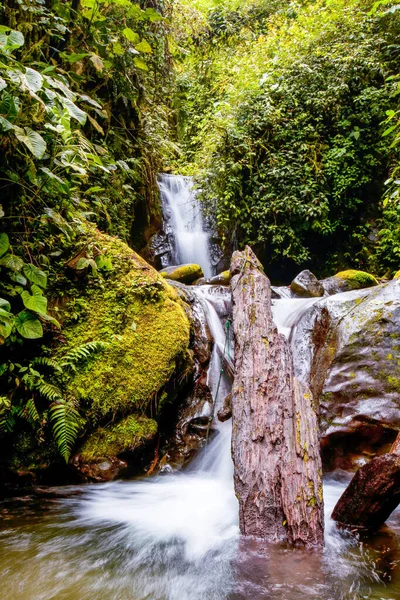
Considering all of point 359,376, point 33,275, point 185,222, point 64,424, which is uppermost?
point 185,222

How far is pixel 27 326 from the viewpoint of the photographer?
2.97 metres

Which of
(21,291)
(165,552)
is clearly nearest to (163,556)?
(165,552)

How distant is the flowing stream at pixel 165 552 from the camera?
189cm

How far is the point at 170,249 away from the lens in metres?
9.78

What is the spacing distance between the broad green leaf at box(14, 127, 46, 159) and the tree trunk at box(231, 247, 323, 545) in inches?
83.3

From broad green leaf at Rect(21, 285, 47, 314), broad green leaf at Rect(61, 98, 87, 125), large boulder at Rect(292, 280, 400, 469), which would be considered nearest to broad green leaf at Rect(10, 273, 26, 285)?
broad green leaf at Rect(21, 285, 47, 314)

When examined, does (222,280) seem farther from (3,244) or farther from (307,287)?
→ (3,244)

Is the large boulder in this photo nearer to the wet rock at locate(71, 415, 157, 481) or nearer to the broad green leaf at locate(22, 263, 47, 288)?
the wet rock at locate(71, 415, 157, 481)

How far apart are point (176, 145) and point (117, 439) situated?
658 cm

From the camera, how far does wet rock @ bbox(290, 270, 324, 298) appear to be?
7113mm

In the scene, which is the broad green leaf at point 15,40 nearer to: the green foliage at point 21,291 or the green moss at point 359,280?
the green foliage at point 21,291

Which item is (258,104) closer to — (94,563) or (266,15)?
(266,15)

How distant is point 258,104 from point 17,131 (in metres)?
8.26

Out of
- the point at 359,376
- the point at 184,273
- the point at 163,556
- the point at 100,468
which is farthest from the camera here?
the point at 184,273
